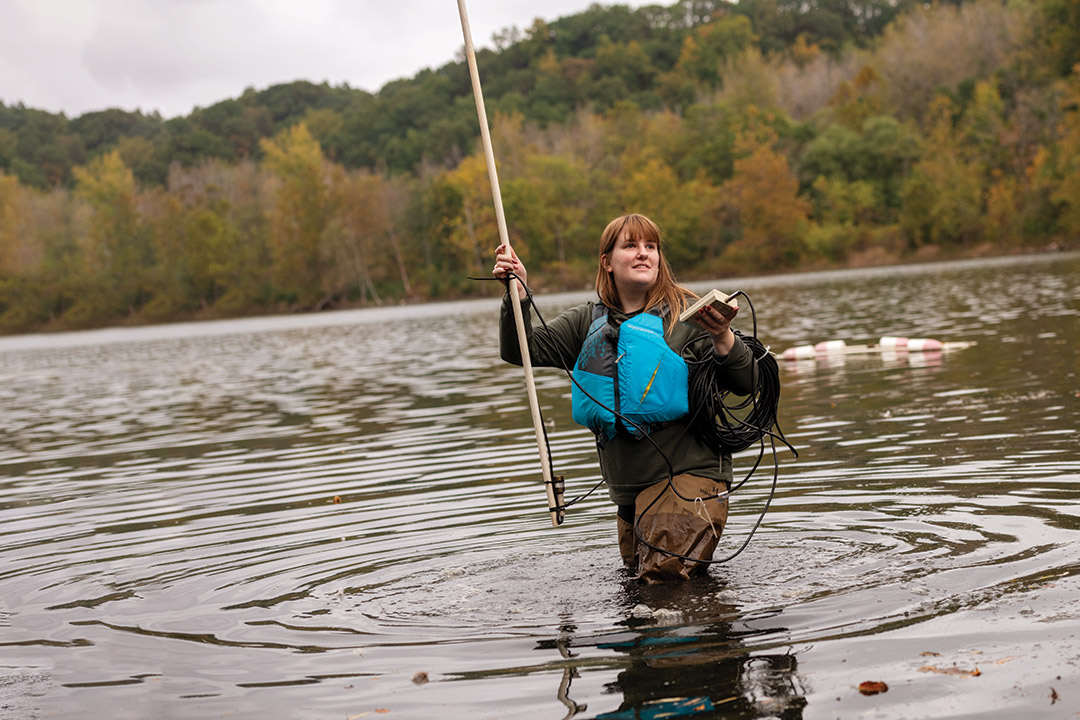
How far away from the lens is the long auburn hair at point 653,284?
6934 mm

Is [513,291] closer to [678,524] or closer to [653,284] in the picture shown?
[653,284]

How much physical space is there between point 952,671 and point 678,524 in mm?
1982

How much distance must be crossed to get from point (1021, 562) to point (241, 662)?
4403mm

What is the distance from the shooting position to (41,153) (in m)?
190

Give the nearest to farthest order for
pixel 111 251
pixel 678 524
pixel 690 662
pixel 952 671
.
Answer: pixel 952 671
pixel 690 662
pixel 678 524
pixel 111 251

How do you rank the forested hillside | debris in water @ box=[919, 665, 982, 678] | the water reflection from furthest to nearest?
the forested hillside
debris in water @ box=[919, 665, 982, 678]
the water reflection

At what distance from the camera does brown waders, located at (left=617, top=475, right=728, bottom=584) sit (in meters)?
6.78

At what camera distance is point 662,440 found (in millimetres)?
6914

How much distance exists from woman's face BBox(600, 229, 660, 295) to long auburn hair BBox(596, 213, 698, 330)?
0.03 meters

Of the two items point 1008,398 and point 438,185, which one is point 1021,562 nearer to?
point 1008,398

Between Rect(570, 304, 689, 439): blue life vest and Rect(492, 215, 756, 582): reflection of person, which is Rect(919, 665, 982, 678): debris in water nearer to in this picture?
Rect(492, 215, 756, 582): reflection of person

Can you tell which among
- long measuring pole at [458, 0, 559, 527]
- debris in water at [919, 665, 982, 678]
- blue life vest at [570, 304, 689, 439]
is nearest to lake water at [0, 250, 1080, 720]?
debris in water at [919, 665, 982, 678]

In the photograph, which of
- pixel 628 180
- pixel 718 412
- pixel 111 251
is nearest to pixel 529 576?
pixel 718 412

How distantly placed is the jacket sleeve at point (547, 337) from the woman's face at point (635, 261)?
1.38ft
